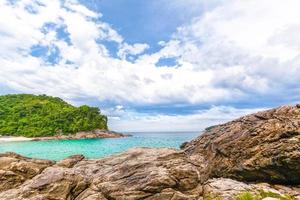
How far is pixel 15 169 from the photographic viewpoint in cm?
2030

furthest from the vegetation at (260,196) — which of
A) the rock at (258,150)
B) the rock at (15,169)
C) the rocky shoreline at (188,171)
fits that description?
the rock at (15,169)

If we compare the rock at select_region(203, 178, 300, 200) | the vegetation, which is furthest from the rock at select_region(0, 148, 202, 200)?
the vegetation

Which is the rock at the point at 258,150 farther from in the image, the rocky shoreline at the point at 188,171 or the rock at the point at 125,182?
the rock at the point at 125,182

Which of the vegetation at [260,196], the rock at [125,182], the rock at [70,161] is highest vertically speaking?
the rock at [70,161]

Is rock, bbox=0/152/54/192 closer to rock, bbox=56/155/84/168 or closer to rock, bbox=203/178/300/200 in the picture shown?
rock, bbox=56/155/84/168

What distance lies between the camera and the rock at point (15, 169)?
1977 centimetres

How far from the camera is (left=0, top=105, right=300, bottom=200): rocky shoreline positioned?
677 inches

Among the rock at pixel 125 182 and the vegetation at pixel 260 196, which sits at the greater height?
the rock at pixel 125 182

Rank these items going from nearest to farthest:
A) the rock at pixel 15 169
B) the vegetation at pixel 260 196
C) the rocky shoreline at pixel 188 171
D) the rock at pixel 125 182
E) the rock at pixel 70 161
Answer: the vegetation at pixel 260 196 → the rock at pixel 125 182 → the rocky shoreline at pixel 188 171 → the rock at pixel 15 169 → the rock at pixel 70 161

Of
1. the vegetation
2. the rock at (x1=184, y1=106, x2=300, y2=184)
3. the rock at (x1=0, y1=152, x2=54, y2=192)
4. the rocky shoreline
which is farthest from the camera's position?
the rock at (x1=184, y1=106, x2=300, y2=184)

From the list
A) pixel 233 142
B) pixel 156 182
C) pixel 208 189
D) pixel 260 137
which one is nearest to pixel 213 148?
pixel 233 142

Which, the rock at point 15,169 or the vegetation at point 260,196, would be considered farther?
the rock at point 15,169

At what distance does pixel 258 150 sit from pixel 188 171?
6.98 meters

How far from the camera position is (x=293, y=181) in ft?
70.2
